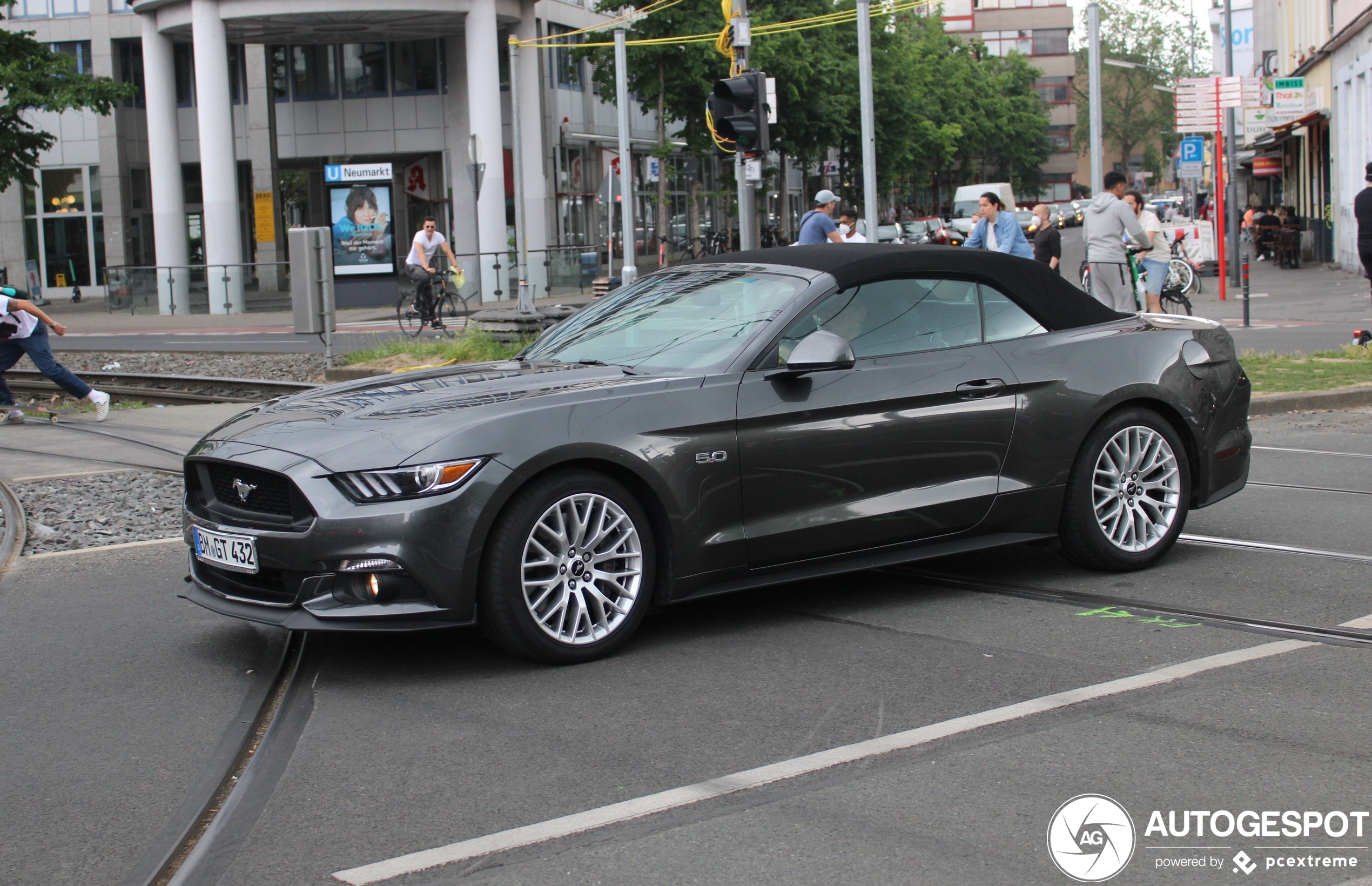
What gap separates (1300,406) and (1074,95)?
131 m

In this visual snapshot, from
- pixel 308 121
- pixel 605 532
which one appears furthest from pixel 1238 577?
pixel 308 121

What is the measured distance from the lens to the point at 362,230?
112ft

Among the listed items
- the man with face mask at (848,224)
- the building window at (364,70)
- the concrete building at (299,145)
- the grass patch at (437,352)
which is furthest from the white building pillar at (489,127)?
the man with face mask at (848,224)

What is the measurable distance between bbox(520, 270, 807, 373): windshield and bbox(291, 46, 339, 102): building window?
1559 inches

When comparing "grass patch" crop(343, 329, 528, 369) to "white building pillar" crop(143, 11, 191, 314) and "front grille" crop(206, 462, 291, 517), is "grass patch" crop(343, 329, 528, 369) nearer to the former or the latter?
"front grille" crop(206, 462, 291, 517)

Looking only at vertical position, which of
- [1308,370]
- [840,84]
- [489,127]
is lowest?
[1308,370]

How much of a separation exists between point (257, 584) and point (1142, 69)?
118m

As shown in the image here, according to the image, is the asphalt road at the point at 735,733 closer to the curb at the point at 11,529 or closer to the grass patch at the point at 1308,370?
the curb at the point at 11,529

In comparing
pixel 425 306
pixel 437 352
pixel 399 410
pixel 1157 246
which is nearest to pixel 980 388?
pixel 399 410

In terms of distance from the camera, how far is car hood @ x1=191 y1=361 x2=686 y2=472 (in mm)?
5047

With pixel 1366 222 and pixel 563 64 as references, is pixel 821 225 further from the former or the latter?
pixel 563 64

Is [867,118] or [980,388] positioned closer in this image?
[980,388]

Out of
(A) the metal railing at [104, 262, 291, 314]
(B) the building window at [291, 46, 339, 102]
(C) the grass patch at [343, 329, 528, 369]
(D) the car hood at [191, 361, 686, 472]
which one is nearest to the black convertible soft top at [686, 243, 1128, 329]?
(D) the car hood at [191, 361, 686, 472]

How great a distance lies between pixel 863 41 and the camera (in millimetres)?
22562
